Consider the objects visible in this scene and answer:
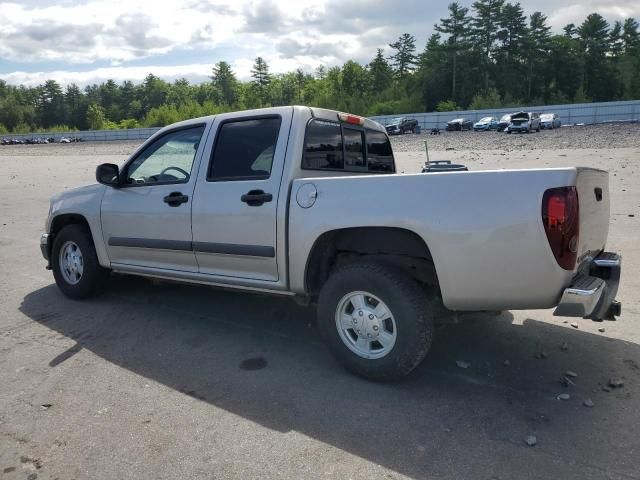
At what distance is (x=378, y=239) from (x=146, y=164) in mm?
2553

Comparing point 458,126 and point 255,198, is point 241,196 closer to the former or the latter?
point 255,198

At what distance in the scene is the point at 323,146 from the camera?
4.43 meters

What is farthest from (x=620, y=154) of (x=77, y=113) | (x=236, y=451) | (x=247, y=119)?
(x=77, y=113)

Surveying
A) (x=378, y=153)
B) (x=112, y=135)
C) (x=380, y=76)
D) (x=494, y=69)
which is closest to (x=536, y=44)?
(x=494, y=69)

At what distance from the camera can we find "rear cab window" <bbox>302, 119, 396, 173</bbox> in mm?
4289

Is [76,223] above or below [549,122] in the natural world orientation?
below

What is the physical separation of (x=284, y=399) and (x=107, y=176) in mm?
2962

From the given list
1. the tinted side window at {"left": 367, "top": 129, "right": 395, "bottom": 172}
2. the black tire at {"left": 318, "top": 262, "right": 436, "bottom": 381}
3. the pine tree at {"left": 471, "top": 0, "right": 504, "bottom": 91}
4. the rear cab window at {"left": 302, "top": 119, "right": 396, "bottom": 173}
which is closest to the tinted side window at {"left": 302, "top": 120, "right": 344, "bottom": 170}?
the rear cab window at {"left": 302, "top": 119, "right": 396, "bottom": 173}

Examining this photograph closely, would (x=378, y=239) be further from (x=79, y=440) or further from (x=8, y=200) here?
(x=8, y=200)

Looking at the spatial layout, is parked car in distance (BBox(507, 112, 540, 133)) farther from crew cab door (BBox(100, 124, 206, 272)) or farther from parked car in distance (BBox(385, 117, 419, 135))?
crew cab door (BBox(100, 124, 206, 272))

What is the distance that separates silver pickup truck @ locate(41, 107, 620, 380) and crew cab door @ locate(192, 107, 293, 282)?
0.01 meters

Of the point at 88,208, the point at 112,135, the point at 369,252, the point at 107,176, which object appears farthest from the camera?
the point at 112,135

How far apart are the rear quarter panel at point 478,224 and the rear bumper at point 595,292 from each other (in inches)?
3.1


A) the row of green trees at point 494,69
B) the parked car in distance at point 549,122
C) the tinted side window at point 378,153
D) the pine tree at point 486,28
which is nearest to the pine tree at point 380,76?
the row of green trees at point 494,69
